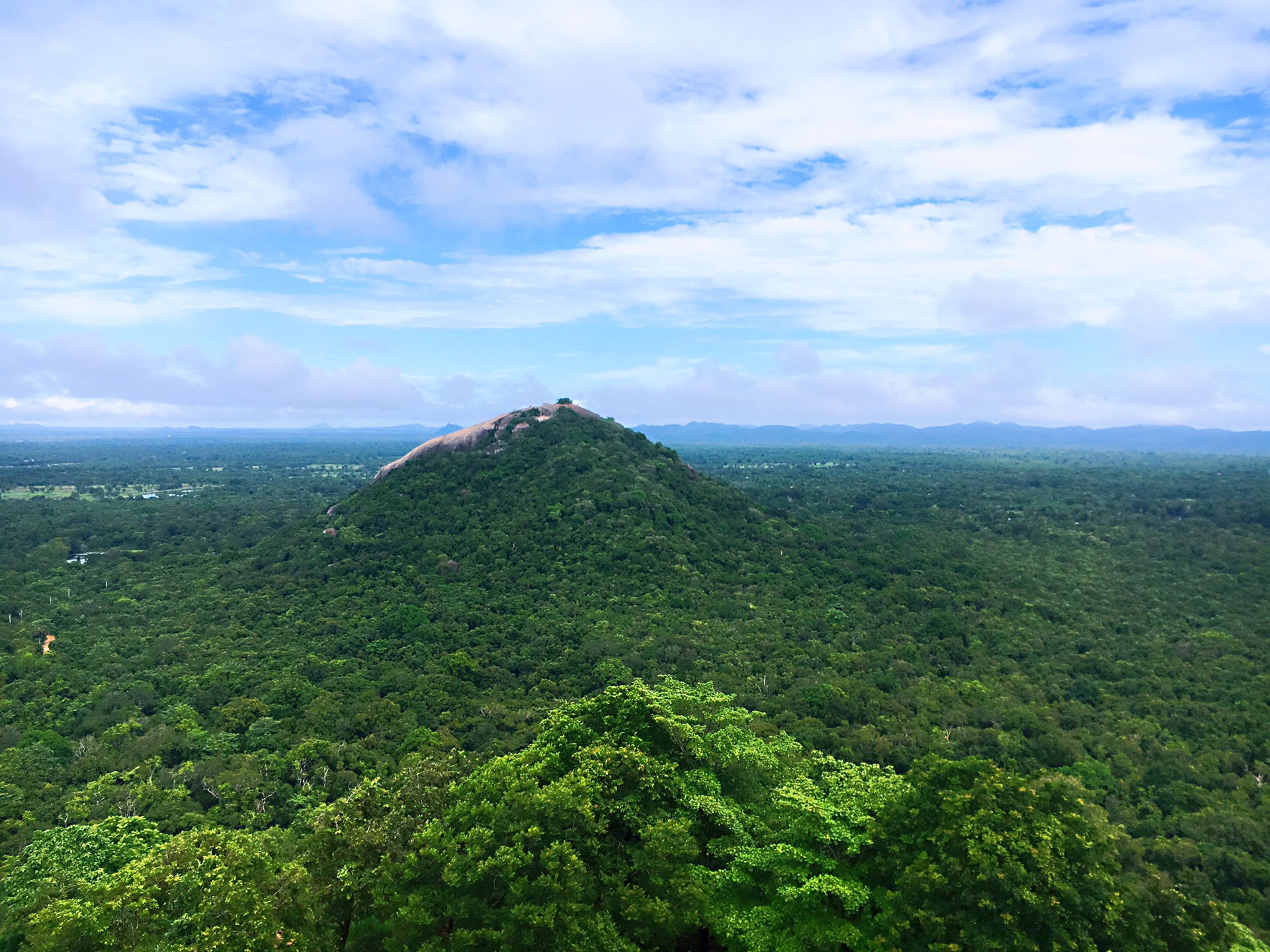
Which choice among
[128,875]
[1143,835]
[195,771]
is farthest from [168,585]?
[1143,835]

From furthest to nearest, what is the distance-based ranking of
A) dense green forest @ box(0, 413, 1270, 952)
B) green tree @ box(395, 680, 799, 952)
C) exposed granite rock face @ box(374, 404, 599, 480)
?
exposed granite rock face @ box(374, 404, 599, 480) < dense green forest @ box(0, 413, 1270, 952) < green tree @ box(395, 680, 799, 952)

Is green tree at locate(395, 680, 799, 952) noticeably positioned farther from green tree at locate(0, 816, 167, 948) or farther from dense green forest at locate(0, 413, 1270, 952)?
green tree at locate(0, 816, 167, 948)

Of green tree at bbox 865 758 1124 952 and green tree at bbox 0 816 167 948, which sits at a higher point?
green tree at bbox 865 758 1124 952

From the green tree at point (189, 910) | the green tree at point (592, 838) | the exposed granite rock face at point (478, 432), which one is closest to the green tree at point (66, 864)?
the green tree at point (189, 910)

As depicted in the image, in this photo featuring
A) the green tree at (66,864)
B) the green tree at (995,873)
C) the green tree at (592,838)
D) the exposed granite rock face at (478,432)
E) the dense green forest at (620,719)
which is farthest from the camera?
the exposed granite rock face at (478,432)

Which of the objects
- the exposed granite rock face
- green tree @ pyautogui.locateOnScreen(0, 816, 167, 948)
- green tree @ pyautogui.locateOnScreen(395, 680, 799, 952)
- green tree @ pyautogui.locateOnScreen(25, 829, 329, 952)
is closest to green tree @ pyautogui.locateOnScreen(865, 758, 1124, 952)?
green tree @ pyautogui.locateOnScreen(395, 680, 799, 952)

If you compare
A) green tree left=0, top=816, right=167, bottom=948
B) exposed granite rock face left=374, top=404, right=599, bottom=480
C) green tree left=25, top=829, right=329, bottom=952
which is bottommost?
green tree left=0, top=816, right=167, bottom=948

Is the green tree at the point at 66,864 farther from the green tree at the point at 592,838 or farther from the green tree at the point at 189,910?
the green tree at the point at 592,838
